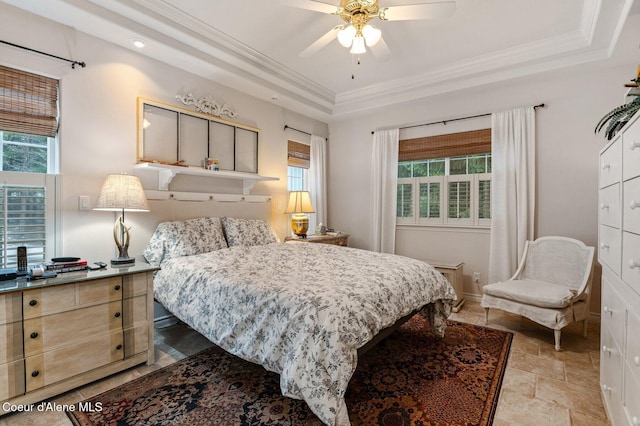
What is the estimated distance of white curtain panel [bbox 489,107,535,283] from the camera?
3578 mm

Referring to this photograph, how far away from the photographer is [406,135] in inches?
178

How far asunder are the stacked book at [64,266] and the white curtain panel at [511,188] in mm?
4076

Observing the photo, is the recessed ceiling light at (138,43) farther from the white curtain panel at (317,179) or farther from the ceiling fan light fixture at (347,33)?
the white curtain panel at (317,179)

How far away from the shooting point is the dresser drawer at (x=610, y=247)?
1561 millimetres

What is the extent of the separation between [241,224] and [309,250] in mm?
889

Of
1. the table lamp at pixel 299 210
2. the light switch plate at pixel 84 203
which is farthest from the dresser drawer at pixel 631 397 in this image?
the light switch plate at pixel 84 203

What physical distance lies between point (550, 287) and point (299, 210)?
9.54ft

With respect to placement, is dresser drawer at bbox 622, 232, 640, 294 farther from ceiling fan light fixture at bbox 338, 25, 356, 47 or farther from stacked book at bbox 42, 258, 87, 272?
stacked book at bbox 42, 258, 87, 272

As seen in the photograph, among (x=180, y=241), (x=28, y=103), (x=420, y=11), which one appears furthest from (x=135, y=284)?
(x=420, y=11)

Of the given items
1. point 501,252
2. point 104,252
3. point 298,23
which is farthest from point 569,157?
point 104,252

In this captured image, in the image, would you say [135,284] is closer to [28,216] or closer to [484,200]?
[28,216]

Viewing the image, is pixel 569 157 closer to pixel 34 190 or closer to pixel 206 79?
pixel 206 79

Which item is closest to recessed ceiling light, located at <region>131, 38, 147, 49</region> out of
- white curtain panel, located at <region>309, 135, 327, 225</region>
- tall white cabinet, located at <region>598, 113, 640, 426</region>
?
white curtain panel, located at <region>309, 135, 327, 225</region>

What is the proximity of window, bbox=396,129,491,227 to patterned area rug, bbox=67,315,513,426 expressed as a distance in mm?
1933
